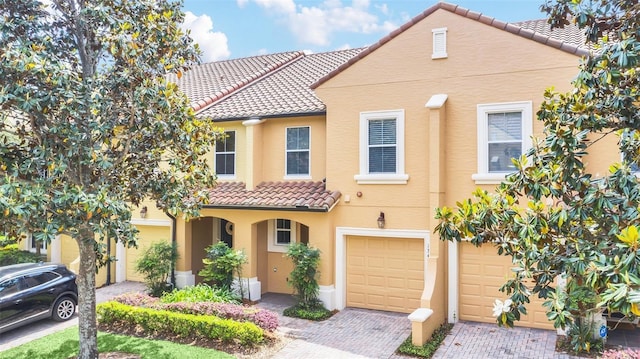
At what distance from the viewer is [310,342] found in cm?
1098

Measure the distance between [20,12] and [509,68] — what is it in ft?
39.0

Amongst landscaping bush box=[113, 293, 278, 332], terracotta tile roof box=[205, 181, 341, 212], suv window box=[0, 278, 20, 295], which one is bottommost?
landscaping bush box=[113, 293, 278, 332]

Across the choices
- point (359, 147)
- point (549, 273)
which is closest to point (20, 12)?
point (359, 147)

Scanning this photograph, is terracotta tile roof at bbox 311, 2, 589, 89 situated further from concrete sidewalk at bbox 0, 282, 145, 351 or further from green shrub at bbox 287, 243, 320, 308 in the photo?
concrete sidewalk at bbox 0, 282, 145, 351

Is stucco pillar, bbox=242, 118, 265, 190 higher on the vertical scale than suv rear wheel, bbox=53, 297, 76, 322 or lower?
higher

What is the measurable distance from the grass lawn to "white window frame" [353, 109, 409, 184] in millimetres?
6654

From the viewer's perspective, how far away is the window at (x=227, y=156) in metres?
16.5

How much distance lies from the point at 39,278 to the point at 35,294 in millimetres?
532

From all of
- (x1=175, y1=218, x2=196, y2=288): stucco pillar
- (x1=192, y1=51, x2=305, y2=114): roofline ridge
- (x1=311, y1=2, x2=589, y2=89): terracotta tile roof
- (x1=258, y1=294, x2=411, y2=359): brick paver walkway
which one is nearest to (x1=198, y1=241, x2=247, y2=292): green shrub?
(x1=258, y1=294, x2=411, y2=359): brick paver walkway

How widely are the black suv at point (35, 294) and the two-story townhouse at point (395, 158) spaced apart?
3.88 meters

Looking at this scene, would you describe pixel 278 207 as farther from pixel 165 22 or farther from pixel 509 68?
pixel 509 68

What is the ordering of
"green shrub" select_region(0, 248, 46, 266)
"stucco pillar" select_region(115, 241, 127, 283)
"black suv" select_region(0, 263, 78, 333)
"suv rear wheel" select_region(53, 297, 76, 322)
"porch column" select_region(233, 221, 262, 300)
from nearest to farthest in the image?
"black suv" select_region(0, 263, 78, 333)
"suv rear wheel" select_region(53, 297, 76, 322)
"porch column" select_region(233, 221, 262, 300)
"stucco pillar" select_region(115, 241, 127, 283)
"green shrub" select_region(0, 248, 46, 266)

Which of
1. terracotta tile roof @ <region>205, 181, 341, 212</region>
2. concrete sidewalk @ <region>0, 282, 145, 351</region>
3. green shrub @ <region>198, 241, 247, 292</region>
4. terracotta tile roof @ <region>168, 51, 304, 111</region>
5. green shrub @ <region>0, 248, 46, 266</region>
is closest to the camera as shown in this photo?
concrete sidewalk @ <region>0, 282, 145, 351</region>

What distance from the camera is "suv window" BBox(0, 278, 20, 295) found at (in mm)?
11820
